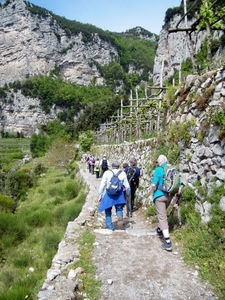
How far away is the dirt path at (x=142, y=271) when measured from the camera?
3.38m

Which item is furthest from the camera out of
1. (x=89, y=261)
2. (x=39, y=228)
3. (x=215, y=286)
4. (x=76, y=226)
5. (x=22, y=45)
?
(x=22, y=45)

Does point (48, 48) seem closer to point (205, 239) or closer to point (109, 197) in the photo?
point (109, 197)

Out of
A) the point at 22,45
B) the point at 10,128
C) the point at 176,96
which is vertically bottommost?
the point at 10,128

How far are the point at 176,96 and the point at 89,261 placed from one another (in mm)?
4856

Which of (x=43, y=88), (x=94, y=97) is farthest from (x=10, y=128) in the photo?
(x=94, y=97)

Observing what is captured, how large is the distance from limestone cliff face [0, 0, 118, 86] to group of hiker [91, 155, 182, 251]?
12792 centimetres

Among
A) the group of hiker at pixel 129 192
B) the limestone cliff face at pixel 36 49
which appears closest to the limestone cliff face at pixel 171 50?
the limestone cliff face at pixel 36 49

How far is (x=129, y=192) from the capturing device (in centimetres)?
607

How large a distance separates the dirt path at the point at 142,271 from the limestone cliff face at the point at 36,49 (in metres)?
129

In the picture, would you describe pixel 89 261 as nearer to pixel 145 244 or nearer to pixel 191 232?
pixel 145 244

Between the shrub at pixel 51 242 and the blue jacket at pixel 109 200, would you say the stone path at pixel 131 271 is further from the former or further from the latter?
the shrub at pixel 51 242

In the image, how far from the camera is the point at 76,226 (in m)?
6.11

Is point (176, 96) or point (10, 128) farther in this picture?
point (10, 128)

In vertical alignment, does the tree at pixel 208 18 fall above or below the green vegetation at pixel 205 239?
above
